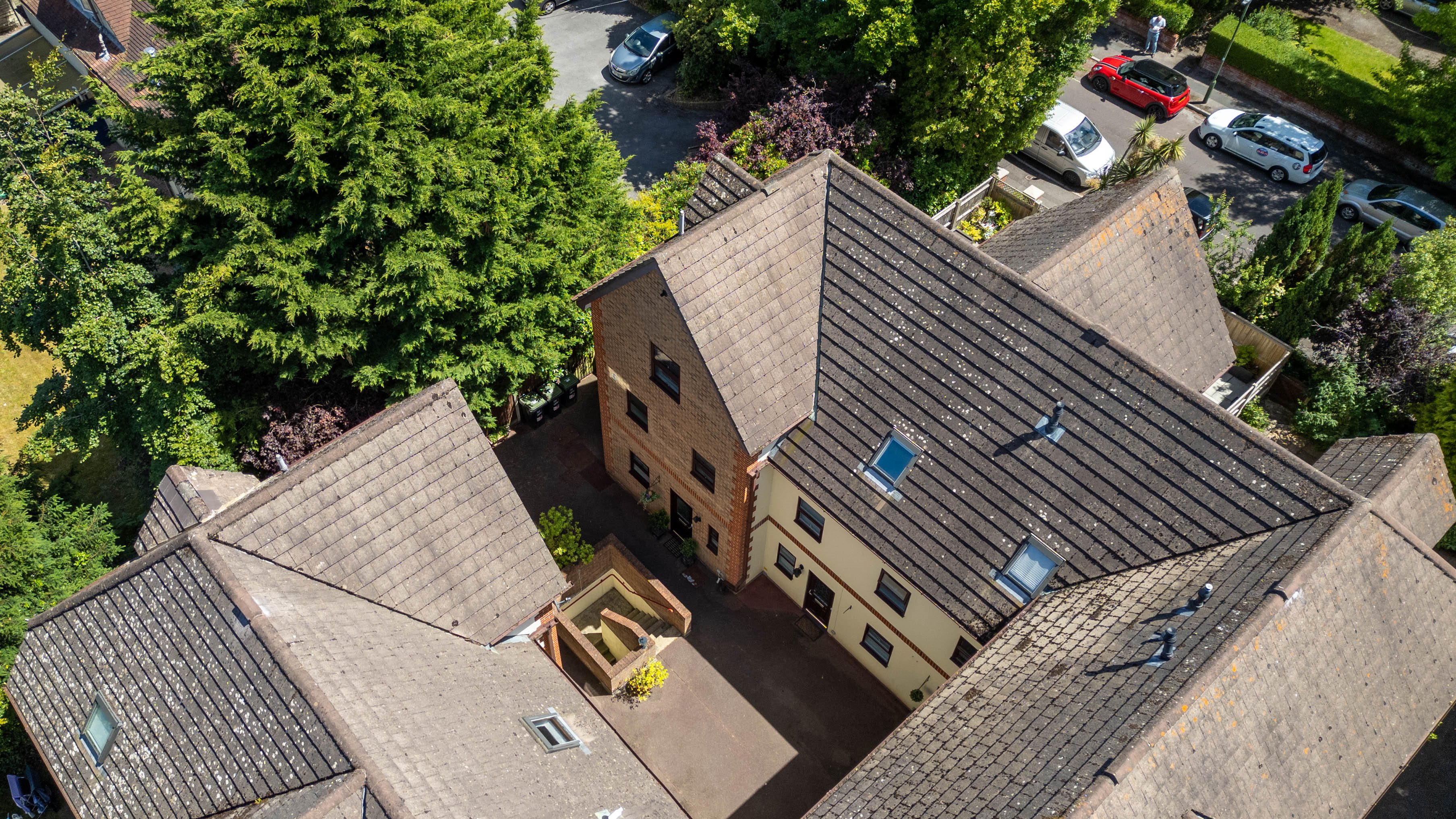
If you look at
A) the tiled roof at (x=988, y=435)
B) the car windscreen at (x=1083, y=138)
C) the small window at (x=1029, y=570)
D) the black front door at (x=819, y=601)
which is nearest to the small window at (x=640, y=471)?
the black front door at (x=819, y=601)

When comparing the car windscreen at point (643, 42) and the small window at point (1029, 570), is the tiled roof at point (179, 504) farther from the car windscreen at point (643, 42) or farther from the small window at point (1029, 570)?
the car windscreen at point (643, 42)

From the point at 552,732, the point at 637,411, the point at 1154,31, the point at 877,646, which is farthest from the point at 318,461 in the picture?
the point at 1154,31

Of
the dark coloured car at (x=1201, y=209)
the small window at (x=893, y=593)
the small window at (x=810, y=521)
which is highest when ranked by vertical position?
the dark coloured car at (x=1201, y=209)

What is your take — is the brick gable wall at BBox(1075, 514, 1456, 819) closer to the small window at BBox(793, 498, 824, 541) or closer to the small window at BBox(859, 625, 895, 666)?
the small window at BBox(859, 625, 895, 666)

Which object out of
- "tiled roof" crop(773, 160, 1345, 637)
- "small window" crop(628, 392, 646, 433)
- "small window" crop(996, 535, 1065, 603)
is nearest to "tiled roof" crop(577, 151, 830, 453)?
"tiled roof" crop(773, 160, 1345, 637)

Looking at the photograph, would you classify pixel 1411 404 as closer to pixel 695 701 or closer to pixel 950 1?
pixel 950 1

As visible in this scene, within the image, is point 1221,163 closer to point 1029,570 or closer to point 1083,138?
point 1083,138
